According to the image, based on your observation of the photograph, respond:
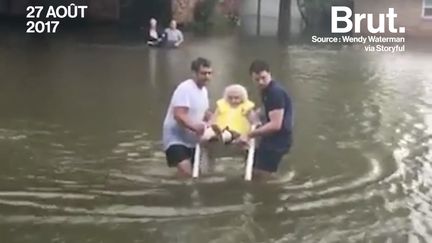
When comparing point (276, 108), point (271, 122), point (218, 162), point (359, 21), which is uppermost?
point (359, 21)

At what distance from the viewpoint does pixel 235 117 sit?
24.4 ft

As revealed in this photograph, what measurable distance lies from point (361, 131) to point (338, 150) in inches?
42.8

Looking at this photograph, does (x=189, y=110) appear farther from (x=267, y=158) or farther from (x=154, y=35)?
(x=154, y=35)

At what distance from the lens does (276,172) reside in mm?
7973

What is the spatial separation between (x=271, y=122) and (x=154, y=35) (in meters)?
9.51

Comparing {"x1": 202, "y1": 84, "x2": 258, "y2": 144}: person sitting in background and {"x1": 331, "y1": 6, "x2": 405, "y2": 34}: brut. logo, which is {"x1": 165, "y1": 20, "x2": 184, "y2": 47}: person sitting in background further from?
{"x1": 202, "y1": 84, "x2": 258, "y2": 144}: person sitting in background

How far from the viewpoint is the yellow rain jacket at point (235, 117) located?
24.3 ft

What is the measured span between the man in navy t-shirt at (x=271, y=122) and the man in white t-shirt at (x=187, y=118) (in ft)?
1.25

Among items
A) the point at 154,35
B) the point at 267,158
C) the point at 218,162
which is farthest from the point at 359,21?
the point at 267,158

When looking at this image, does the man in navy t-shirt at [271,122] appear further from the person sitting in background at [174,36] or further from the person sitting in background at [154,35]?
the person sitting in background at [154,35]

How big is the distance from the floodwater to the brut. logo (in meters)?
0.45

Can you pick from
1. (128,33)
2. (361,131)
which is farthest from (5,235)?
(128,33)

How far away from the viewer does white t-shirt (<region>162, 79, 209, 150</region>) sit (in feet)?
23.9

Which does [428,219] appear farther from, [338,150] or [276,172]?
[338,150]
